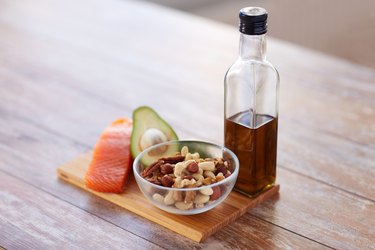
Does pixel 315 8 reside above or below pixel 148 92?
below

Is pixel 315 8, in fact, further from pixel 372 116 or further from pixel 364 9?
pixel 372 116

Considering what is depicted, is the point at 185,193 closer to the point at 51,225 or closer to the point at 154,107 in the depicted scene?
the point at 51,225

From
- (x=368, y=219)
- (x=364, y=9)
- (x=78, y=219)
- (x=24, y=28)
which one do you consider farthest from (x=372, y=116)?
(x=364, y=9)

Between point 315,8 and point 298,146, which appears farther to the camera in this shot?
point 315,8

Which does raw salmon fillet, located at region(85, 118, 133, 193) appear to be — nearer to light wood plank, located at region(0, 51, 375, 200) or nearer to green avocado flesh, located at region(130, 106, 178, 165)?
green avocado flesh, located at region(130, 106, 178, 165)

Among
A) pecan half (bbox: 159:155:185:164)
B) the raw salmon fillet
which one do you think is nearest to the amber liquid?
pecan half (bbox: 159:155:185:164)

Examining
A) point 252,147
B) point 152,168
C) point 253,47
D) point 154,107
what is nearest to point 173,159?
point 152,168
